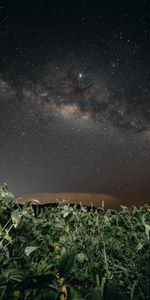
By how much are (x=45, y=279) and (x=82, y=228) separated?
247 centimetres

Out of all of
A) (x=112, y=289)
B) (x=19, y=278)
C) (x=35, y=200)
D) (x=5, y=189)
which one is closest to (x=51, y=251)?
(x=35, y=200)

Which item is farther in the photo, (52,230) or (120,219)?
(120,219)

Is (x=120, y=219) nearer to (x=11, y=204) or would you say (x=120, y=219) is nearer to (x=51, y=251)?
(x=51, y=251)

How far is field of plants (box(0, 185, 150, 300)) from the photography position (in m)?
1.09

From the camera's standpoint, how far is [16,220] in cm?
213

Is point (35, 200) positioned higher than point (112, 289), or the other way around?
point (35, 200)

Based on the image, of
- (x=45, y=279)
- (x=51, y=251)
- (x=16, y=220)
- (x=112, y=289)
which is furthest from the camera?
(x=51, y=251)

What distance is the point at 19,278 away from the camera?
1.23m

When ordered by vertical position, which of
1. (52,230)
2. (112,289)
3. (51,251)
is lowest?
(112,289)

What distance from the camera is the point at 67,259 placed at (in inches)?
42.9

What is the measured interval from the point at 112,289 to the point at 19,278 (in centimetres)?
47

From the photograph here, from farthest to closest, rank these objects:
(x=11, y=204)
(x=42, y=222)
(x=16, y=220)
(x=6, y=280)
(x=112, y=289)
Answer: (x=42, y=222) < (x=11, y=204) < (x=16, y=220) < (x=6, y=280) < (x=112, y=289)

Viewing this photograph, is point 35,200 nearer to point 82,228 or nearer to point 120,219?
point 82,228

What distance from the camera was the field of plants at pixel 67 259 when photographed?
1.09 meters
